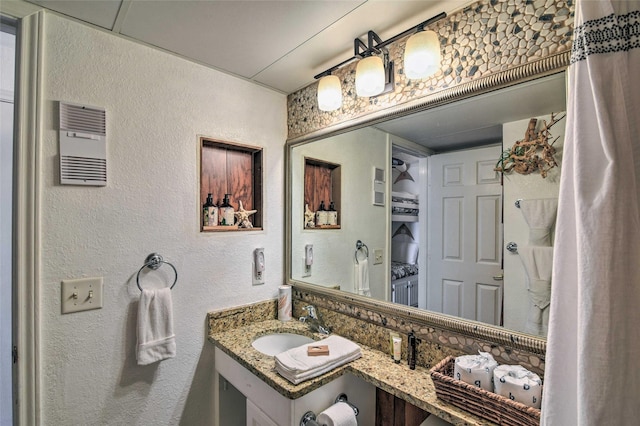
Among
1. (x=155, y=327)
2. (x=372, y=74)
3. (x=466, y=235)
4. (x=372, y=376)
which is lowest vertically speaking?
(x=372, y=376)

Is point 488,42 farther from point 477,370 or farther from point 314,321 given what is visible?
point 314,321

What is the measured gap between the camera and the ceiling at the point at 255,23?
102 centimetres

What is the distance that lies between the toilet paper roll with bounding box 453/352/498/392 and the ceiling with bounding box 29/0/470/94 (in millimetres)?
1204

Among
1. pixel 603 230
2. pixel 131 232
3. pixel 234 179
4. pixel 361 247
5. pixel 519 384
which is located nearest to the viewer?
pixel 603 230

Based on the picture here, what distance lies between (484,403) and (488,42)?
113 cm

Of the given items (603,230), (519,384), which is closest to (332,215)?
(519,384)

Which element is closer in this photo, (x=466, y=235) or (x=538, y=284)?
(x=538, y=284)

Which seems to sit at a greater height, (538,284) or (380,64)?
(380,64)

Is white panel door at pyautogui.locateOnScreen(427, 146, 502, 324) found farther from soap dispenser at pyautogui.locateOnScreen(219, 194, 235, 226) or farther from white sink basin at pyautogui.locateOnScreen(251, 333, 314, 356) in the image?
soap dispenser at pyautogui.locateOnScreen(219, 194, 235, 226)

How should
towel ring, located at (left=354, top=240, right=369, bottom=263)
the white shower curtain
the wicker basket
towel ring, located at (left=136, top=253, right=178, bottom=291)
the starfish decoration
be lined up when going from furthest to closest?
the starfish decoration → towel ring, located at (left=354, top=240, right=369, bottom=263) → towel ring, located at (left=136, top=253, right=178, bottom=291) → the wicker basket → the white shower curtain

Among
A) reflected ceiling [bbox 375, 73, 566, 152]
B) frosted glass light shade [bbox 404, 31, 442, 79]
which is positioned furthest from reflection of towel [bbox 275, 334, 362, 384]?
frosted glass light shade [bbox 404, 31, 442, 79]

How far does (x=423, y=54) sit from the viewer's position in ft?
3.37

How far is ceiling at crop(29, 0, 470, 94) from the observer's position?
102 centimetres

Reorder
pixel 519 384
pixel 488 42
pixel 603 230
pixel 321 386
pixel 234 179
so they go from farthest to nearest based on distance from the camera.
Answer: pixel 234 179 < pixel 321 386 < pixel 488 42 < pixel 519 384 < pixel 603 230
